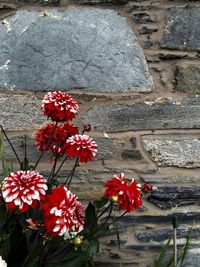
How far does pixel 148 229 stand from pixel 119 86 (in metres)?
0.68

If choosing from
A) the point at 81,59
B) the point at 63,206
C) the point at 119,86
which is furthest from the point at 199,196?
the point at 63,206

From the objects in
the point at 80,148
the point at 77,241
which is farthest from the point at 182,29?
the point at 77,241

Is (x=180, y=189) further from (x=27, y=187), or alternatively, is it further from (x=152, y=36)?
(x=27, y=187)

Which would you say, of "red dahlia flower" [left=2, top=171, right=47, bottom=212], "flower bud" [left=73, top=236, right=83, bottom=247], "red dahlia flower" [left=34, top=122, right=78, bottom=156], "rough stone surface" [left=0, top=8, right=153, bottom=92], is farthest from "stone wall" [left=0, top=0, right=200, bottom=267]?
"red dahlia flower" [left=2, top=171, right=47, bottom=212]

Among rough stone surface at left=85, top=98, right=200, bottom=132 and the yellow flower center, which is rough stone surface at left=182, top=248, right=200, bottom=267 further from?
the yellow flower center

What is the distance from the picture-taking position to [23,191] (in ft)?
5.55

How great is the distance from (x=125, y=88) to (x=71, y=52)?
0.97 ft

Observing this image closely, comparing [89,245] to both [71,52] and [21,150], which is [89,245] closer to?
[21,150]

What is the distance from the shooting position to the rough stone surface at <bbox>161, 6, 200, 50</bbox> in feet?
8.37

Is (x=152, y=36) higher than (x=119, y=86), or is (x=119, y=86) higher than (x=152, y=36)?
(x=152, y=36)

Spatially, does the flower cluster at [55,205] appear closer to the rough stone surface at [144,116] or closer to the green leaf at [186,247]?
the rough stone surface at [144,116]

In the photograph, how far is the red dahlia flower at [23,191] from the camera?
168cm

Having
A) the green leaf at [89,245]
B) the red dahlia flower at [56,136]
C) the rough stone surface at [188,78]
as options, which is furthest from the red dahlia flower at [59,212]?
the rough stone surface at [188,78]

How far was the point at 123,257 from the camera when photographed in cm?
253
